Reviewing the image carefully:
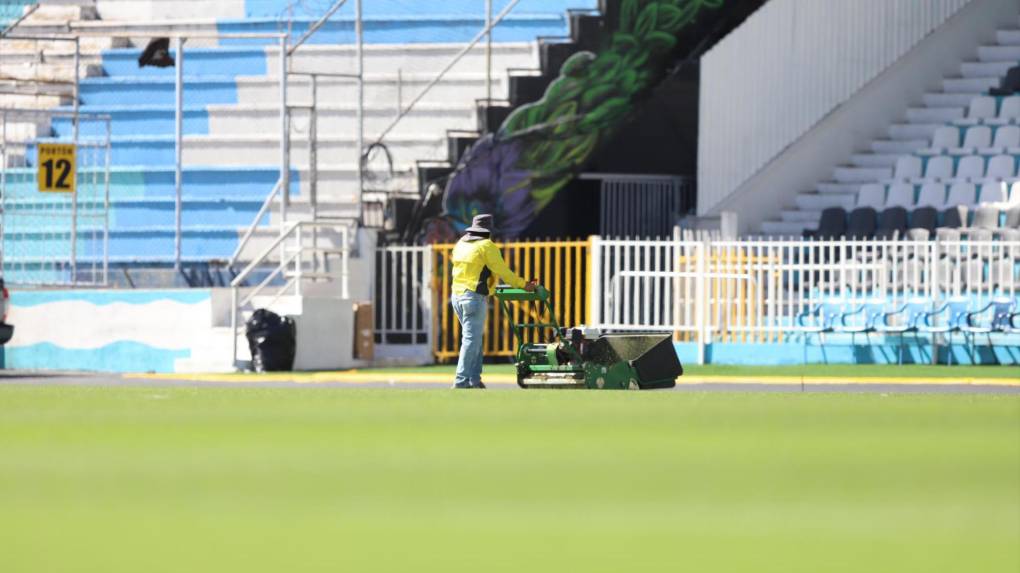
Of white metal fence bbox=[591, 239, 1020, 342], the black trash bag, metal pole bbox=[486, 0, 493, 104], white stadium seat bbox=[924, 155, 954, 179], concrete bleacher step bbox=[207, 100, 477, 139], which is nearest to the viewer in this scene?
the black trash bag

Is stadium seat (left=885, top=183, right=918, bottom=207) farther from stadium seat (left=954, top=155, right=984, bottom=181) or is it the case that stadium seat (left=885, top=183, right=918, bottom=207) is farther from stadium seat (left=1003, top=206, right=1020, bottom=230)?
stadium seat (left=1003, top=206, right=1020, bottom=230)

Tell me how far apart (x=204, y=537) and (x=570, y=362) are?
1188 cm

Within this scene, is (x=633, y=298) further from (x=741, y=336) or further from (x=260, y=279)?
(x=260, y=279)

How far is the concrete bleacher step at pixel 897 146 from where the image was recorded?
106ft

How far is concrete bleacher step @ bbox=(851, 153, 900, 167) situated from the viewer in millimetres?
32156

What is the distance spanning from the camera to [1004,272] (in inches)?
1042

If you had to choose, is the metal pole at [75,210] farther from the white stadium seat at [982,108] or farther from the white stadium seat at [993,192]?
the white stadium seat at [982,108]

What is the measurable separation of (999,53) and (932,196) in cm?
449

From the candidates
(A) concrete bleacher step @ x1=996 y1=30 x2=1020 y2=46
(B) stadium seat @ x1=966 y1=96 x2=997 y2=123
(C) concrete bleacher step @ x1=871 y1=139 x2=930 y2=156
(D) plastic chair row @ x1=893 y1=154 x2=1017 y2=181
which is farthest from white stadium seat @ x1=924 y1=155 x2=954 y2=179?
(A) concrete bleacher step @ x1=996 y1=30 x2=1020 y2=46

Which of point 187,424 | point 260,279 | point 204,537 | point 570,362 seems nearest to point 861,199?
point 260,279

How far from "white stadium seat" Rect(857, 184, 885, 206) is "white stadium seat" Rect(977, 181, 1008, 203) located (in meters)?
1.65

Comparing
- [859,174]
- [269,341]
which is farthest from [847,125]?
[269,341]

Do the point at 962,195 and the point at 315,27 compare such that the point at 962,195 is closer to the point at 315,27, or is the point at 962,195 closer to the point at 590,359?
the point at 315,27

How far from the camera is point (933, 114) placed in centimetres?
3259
